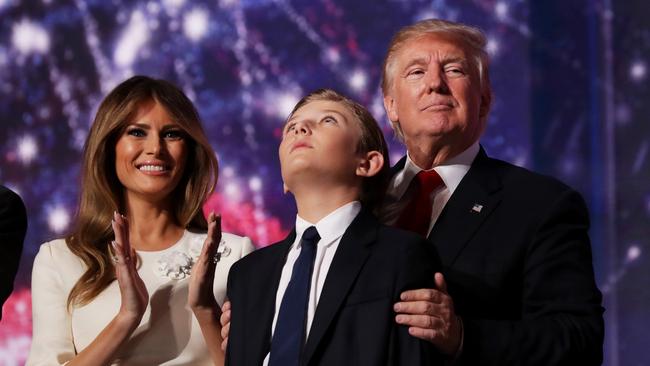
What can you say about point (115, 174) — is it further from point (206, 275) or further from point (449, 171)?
point (449, 171)

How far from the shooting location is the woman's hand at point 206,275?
89.3 inches

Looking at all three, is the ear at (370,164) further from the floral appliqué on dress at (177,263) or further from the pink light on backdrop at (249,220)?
the pink light on backdrop at (249,220)

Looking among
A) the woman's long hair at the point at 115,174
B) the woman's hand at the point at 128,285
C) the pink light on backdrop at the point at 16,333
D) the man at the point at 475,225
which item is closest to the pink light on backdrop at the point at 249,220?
the pink light on backdrop at the point at 16,333

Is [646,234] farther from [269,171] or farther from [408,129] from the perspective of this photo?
[408,129]

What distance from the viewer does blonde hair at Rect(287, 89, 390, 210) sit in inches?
81.0

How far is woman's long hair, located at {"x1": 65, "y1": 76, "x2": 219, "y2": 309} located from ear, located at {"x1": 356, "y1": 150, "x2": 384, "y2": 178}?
879 mm

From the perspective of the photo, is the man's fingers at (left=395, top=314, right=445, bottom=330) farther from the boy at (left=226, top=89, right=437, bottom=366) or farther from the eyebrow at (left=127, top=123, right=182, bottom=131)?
the eyebrow at (left=127, top=123, right=182, bottom=131)

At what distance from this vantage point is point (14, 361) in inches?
157

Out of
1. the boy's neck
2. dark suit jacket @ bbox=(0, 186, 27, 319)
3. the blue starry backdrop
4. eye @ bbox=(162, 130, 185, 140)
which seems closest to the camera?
the boy's neck

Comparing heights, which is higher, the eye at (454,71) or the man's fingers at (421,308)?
the eye at (454,71)

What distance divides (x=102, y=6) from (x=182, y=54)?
15.3 inches

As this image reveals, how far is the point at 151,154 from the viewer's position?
274 cm

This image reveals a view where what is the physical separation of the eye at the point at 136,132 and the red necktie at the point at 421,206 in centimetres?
91

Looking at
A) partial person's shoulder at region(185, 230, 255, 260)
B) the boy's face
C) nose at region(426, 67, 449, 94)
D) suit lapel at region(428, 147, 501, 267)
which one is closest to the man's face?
nose at region(426, 67, 449, 94)
